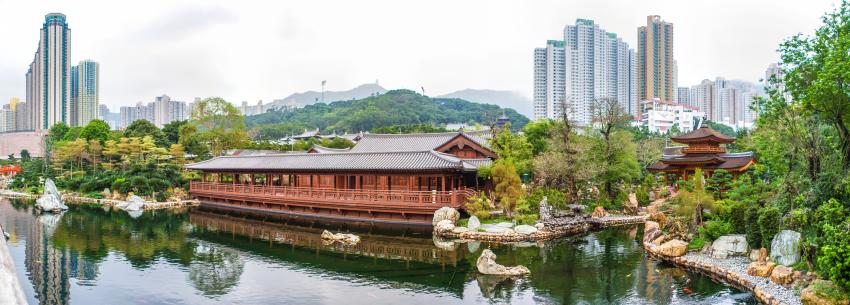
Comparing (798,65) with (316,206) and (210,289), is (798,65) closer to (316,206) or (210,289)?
(210,289)

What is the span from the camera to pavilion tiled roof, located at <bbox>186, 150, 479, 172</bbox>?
23609mm

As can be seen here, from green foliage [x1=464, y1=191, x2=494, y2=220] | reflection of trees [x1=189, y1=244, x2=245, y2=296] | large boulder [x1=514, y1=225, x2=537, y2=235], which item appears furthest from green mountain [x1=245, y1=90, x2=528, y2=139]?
reflection of trees [x1=189, y1=244, x2=245, y2=296]

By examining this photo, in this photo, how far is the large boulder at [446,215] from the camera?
2228cm

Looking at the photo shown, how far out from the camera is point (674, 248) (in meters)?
17.0

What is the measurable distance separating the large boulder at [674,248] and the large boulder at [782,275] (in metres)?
3.59

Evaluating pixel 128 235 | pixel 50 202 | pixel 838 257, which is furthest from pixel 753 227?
pixel 50 202

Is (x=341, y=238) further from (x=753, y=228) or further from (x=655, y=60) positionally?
(x=655, y=60)

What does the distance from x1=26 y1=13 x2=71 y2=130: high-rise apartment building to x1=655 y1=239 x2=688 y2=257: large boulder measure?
95.2m

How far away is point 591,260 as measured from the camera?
17.4m

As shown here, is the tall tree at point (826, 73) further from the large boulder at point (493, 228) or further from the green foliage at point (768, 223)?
the large boulder at point (493, 228)

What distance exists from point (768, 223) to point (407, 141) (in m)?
20.8

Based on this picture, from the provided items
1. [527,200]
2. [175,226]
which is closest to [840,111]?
[527,200]

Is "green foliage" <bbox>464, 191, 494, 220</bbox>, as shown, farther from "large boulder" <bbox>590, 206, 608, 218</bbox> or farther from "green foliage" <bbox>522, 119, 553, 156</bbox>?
"green foliage" <bbox>522, 119, 553, 156</bbox>

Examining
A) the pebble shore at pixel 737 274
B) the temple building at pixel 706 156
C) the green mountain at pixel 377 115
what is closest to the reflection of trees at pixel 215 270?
the pebble shore at pixel 737 274
